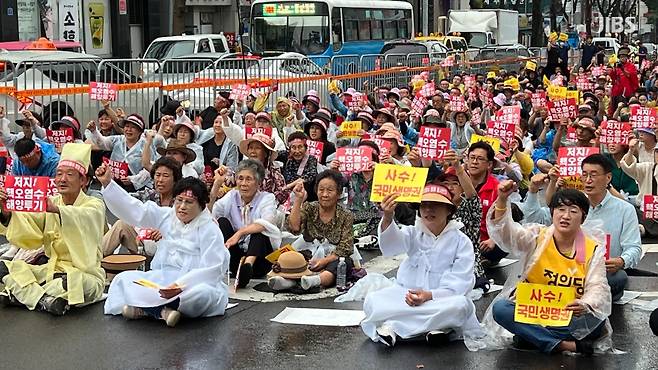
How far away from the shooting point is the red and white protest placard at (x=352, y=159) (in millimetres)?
10594

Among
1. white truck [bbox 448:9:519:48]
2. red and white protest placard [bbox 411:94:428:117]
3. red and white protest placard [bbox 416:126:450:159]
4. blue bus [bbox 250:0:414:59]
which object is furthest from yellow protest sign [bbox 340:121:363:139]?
white truck [bbox 448:9:519:48]

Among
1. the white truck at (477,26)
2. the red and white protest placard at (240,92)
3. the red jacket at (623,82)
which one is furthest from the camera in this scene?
the white truck at (477,26)

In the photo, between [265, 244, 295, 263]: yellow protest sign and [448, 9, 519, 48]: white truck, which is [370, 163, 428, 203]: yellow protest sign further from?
[448, 9, 519, 48]: white truck

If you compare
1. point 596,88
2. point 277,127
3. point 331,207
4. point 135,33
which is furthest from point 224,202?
point 135,33

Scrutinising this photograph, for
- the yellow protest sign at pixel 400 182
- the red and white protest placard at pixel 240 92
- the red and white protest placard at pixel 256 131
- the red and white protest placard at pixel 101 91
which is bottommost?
the red and white protest placard at pixel 256 131

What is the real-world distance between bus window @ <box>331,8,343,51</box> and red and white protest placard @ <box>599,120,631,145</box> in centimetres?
1721

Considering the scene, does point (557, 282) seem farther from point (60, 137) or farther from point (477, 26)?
point (477, 26)

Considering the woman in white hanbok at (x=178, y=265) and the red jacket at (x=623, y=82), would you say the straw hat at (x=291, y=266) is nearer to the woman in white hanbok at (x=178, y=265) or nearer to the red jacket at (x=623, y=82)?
the woman in white hanbok at (x=178, y=265)

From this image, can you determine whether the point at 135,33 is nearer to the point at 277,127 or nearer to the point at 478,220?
the point at 277,127

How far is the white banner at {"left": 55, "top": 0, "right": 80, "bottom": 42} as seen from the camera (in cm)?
3169

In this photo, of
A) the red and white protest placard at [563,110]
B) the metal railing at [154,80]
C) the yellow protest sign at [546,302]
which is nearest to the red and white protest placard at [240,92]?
the metal railing at [154,80]

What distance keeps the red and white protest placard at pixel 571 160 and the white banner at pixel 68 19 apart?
24.8 m

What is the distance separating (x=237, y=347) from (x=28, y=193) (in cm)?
187

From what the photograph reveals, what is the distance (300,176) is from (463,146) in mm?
4227
